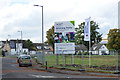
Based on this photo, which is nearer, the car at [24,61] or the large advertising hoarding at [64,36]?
the car at [24,61]

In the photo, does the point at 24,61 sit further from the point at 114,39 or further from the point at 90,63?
the point at 114,39

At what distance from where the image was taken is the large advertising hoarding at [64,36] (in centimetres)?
2664

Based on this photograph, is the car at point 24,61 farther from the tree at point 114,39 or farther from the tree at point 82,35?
the tree at point 82,35

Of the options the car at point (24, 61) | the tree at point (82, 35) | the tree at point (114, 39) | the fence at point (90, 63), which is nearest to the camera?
the fence at point (90, 63)

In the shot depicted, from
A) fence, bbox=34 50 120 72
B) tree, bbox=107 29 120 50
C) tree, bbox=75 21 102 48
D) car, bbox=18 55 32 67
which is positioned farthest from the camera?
tree, bbox=75 21 102 48

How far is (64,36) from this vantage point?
88.8 feet

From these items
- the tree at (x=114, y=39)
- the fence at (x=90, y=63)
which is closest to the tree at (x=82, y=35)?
the tree at (x=114, y=39)

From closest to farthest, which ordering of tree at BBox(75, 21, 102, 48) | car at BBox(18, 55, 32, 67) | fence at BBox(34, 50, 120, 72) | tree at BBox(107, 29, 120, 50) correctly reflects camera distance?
1. fence at BBox(34, 50, 120, 72)
2. car at BBox(18, 55, 32, 67)
3. tree at BBox(107, 29, 120, 50)
4. tree at BBox(75, 21, 102, 48)

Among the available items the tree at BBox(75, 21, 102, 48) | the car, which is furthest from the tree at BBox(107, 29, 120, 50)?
the car

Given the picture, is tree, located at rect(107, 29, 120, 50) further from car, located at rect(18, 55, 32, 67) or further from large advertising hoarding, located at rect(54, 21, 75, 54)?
car, located at rect(18, 55, 32, 67)

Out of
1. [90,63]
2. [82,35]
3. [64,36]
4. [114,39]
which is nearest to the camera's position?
[64,36]

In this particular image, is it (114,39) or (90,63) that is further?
(114,39)

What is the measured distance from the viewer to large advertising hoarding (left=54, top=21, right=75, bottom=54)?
87.4 ft

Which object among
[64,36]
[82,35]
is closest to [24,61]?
[64,36]
